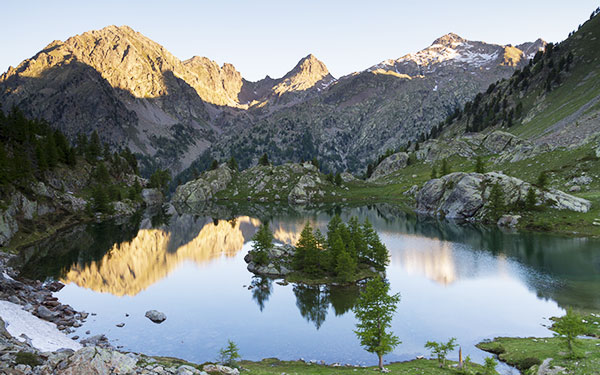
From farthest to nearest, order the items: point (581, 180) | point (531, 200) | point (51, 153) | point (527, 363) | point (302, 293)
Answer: point (51, 153) → point (581, 180) → point (531, 200) → point (302, 293) → point (527, 363)

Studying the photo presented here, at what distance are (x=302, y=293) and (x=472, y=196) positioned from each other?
303ft

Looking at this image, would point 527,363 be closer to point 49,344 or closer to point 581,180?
point 49,344

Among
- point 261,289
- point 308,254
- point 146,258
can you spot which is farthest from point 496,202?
point 146,258

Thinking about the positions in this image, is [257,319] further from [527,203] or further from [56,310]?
[527,203]

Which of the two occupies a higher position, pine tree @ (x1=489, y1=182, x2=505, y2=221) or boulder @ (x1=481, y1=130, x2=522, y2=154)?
boulder @ (x1=481, y1=130, x2=522, y2=154)

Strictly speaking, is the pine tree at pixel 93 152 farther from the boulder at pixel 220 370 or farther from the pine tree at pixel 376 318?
the pine tree at pixel 376 318

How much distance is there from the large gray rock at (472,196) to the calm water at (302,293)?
55.0ft

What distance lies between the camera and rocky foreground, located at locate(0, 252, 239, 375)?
21.8 meters

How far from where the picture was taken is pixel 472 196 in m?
128

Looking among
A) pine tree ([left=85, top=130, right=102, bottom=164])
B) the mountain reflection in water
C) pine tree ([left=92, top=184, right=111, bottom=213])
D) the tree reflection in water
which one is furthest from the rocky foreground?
pine tree ([left=85, top=130, right=102, bottom=164])

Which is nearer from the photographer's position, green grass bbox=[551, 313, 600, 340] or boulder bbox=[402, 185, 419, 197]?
green grass bbox=[551, 313, 600, 340]

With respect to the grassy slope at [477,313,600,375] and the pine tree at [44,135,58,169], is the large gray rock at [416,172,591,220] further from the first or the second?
the pine tree at [44,135,58,169]

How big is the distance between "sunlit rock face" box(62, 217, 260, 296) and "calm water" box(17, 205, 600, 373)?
34 centimetres

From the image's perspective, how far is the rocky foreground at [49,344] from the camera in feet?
71.4
